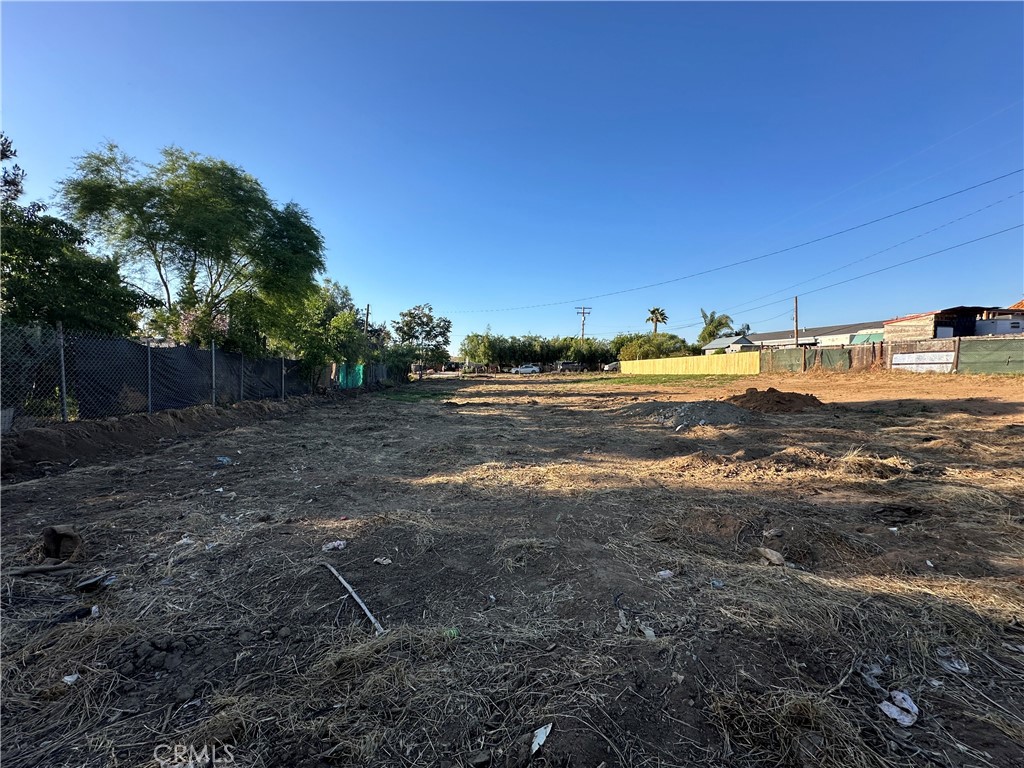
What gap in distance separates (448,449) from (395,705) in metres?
5.97

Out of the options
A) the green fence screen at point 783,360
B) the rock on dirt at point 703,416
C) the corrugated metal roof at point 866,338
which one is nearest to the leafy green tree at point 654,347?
the corrugated metal roof at point 866,338

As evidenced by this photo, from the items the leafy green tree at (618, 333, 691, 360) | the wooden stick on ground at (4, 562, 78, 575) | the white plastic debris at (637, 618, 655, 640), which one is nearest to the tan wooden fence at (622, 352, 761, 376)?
the leafy green tree at (618, 333, 691, 360)

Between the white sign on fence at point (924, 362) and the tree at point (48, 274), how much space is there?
34291 millimetres

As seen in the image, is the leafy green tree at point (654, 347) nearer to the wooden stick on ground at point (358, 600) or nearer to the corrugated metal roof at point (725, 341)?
the corrugated metal roof at point (725, 341)

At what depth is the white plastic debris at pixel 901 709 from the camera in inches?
71.1

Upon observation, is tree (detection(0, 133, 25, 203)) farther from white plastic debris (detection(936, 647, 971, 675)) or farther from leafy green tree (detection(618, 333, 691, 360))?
leafy green tree (detection(618, 333, 691, 360))

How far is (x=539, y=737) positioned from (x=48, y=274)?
12762 mm

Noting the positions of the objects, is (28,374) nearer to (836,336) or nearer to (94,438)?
(94,438)

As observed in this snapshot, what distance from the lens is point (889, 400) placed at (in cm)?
1472

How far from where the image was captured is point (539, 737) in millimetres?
1703

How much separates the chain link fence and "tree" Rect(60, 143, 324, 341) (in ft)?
8.30

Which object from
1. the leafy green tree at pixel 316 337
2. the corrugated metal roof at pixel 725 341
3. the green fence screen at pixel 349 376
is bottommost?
the green fence screen at pixel 349 376

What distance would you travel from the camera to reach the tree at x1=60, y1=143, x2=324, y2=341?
39.8ft

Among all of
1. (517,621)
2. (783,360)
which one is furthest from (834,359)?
(517,621)
